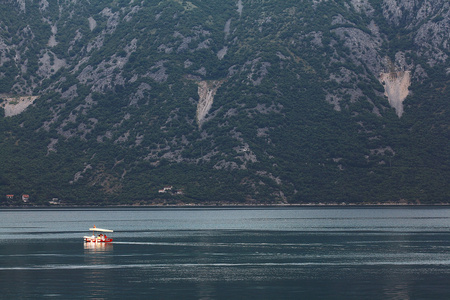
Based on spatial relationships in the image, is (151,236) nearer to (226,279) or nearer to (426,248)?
(426,248)

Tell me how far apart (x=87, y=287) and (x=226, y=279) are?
14167mm

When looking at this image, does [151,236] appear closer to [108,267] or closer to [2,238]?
[2,238]

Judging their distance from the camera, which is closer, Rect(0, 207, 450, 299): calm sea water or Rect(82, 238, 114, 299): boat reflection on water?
Rect(0, 207, 450, 299): calm sea water

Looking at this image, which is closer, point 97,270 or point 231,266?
point 97,270

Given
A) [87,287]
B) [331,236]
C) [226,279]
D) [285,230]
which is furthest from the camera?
[285,230]

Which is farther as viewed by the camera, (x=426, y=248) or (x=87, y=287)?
(x=426, y=248)

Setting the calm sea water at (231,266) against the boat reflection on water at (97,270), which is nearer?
the calm sea water at (231,266)

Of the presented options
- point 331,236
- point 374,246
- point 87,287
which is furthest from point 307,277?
point 331,236

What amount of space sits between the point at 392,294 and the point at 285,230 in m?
89.2

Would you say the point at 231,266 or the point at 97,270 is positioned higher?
the point at 97,270

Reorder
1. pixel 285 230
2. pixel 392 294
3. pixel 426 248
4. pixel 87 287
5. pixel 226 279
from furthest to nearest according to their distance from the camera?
1. pixel 285 230
2. pixel 426 248
3. pixel 226 279
4. pixel 87 287
5. pixel 392 294

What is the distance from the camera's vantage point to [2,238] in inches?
5226

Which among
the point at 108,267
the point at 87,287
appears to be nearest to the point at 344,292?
the point at 87,287

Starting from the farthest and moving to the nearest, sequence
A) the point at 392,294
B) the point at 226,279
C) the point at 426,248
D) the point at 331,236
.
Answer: the point at 331,236
the point at 426,248
the point at 226,279
the point at 392,294
